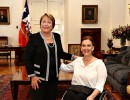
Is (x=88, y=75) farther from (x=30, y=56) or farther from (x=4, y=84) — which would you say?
(x=4, y=84)

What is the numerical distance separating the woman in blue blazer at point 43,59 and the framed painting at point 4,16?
8.49 meters

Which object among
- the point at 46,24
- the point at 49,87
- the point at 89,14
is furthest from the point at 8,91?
the point at 89,14

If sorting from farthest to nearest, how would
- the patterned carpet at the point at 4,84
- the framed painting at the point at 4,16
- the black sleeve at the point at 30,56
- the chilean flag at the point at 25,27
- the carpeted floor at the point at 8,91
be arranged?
1. the framed painting at the point at 4,16
2. the chilean flag at the point at 25,27
3. the patterned carpet at the point at 4,84
4. the carpeted floor at the point at 8,91
5. the black sleeve at the point at 30,56

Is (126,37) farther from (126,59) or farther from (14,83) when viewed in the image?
(14,83)

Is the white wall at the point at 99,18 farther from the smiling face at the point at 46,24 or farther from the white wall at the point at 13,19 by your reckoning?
the smiling face at the point at 46,24

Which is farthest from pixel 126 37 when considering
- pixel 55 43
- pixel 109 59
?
pixel 55 43

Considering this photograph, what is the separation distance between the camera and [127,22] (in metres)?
8.93

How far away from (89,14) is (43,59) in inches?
309

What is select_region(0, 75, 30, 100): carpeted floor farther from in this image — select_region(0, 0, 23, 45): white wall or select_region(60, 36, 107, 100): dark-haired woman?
select_region(0, 0, 23, 45): white wall

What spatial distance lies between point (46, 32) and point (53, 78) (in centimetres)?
47

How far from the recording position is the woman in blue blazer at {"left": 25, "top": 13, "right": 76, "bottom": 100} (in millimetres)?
2383

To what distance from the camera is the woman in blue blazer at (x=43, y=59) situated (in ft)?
7.82

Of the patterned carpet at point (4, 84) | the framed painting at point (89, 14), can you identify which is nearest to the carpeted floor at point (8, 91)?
the patterned carpet at point (4, 84)

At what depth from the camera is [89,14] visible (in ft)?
32.7
